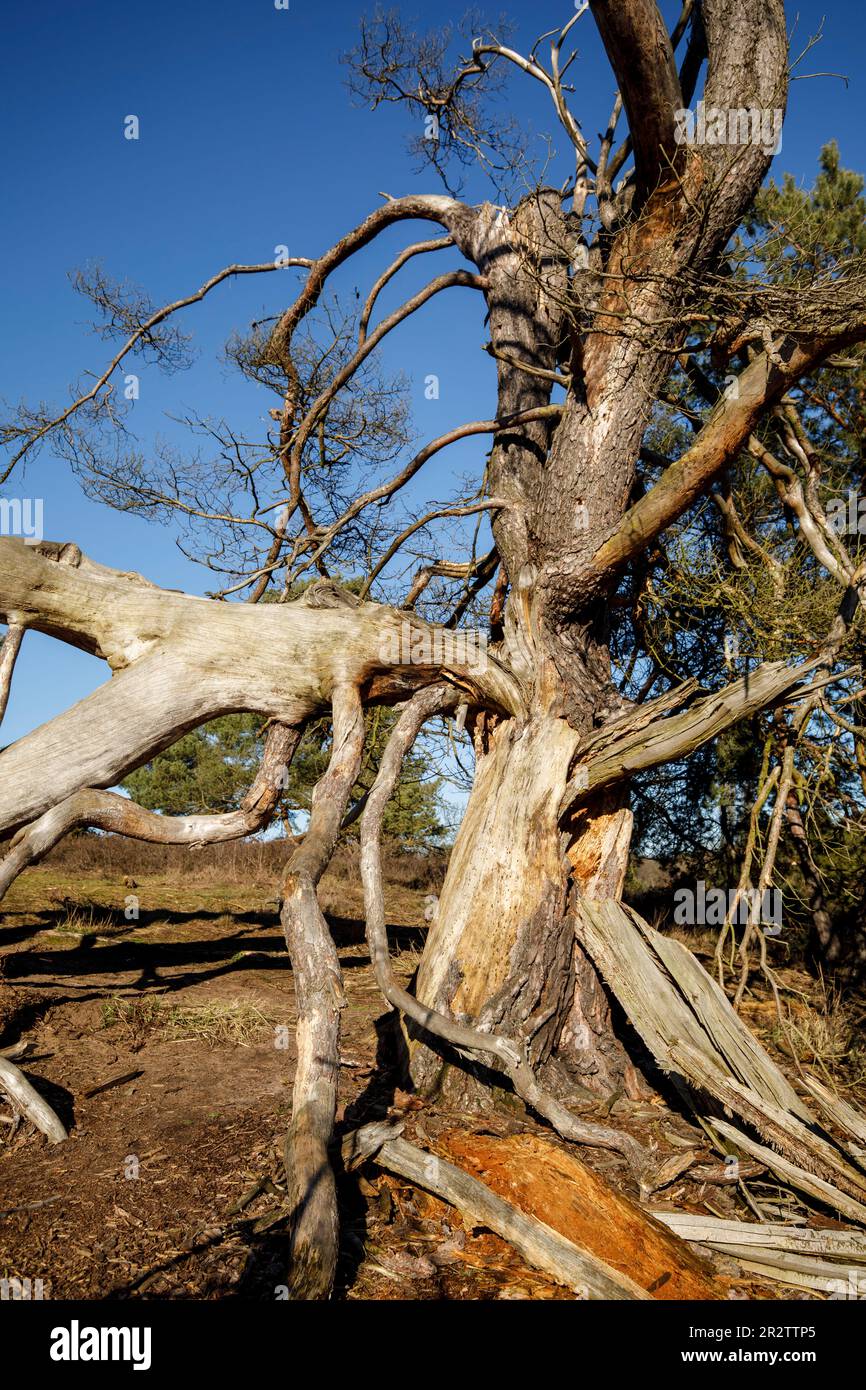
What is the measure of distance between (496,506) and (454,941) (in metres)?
3.08

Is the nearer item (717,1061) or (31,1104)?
(31,1104)

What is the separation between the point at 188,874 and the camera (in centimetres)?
1299

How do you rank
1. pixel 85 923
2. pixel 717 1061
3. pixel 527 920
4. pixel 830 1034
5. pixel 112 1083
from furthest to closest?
pixel 85 923 → pixel 830 1034 → pixel 527 920 → pixel 112 1083 → pixel 717 1061

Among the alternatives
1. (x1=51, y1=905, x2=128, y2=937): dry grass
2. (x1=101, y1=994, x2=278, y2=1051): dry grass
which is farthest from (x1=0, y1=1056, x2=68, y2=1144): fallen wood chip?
(x1=51, y1=905, x2=128, y2=937): dry grass

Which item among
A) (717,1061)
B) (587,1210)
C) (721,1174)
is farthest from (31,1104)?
(717,1061)

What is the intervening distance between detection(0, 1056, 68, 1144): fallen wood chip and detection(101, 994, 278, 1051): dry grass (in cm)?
142

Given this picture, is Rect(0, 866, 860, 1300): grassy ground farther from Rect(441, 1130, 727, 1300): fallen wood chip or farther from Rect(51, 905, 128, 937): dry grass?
Rect(441, 1130, 727, 1300): fallen wood chip

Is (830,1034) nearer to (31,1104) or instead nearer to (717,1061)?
(717,1061)

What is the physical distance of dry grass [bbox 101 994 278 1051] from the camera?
6.17m

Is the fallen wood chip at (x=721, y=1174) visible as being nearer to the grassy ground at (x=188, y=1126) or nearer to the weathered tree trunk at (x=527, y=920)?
the grassy ground at (x=188, y=1126)

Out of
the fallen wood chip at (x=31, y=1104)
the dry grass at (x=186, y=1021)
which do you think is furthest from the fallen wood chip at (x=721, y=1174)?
the fallen wood chip at (x=31, y=1104)

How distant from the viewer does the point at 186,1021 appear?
6410 mm

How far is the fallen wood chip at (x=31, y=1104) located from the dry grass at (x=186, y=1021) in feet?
4.66

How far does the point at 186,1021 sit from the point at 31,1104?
77.6 inches
